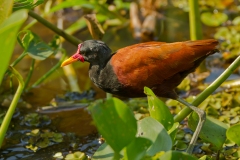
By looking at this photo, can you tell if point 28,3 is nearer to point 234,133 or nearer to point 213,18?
point 234,133

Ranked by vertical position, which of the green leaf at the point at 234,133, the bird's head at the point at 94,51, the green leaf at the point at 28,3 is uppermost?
the green leaf at the point at 28,3

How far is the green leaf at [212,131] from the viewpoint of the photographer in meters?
2.80

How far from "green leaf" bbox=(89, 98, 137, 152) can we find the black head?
93 cm

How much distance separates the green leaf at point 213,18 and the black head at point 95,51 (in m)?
2.20

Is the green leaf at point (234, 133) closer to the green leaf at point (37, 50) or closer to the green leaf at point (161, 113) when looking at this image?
the green leaf at point (161, 113)

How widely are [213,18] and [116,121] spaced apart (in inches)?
126

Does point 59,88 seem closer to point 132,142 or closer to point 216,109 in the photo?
point 216,109

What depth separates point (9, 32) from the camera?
5.77 ft

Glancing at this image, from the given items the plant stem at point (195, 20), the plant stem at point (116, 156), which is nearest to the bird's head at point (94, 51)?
the plant stem at point (116, 156)

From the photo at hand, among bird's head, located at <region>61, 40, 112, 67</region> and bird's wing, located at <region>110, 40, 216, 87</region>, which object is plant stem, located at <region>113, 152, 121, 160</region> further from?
bird's head, located at <region>61, 40, 112, 67</region>

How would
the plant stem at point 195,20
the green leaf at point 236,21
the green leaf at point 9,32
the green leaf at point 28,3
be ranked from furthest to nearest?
the green leaf at point 236,21 < the plant stem at point 195,20 < the green leaf at point 28,3 < the green leaf at point 9,32

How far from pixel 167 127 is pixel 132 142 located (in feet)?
1.42

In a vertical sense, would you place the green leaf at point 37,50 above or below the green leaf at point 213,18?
above

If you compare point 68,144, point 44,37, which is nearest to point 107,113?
point 68,144
